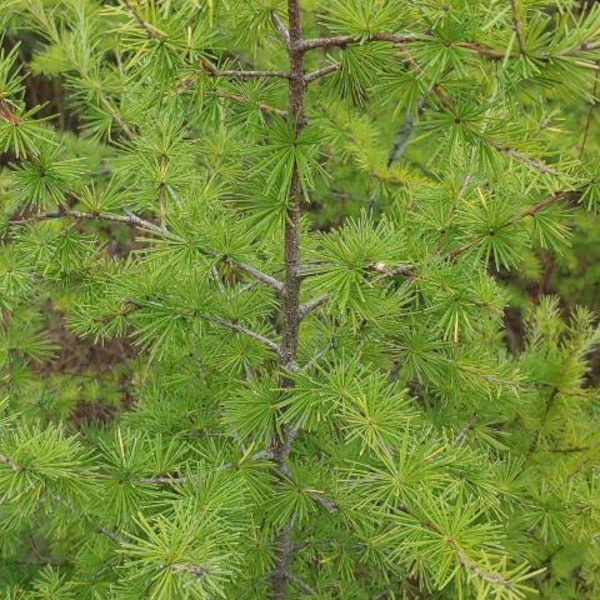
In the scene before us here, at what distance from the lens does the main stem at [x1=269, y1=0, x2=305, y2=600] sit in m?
0.95

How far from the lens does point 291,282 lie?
110 centimetres

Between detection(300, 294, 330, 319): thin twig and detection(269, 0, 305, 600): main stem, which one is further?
detection(300, 294, 330, 319): thin twig

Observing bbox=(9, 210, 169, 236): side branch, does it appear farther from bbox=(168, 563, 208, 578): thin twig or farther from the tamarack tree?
bbox=(168, 563, 208, 578): thin twig

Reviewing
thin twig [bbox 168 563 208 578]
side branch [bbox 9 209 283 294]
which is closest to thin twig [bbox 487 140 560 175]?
side branch [bbox 9 209 283 294]

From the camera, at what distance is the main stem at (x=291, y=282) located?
95 centimetres

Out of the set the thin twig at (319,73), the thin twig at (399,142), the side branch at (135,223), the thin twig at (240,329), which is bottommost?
the thin twig at (399,142)

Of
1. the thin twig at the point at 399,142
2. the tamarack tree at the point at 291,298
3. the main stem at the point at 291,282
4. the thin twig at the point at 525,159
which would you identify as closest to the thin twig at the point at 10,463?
the tamarack tree at the point at 291,298

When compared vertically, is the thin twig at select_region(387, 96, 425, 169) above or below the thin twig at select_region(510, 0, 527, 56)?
below

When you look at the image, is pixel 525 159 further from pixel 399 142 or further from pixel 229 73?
pixel 399 142

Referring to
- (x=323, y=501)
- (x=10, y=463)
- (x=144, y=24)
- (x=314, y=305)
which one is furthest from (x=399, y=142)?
(x=10, y=463)

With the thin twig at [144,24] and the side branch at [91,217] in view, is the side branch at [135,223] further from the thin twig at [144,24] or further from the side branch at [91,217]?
the thin twig at [144,24]

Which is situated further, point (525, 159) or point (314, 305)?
point (314, 305)

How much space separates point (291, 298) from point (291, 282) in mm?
28

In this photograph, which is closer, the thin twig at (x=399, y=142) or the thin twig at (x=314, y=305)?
the thin twig at (x=314, y=305)
